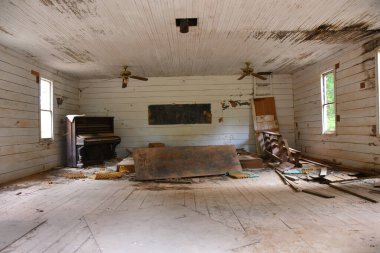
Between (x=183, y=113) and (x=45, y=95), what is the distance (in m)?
4.17

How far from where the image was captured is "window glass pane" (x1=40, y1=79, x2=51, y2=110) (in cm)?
733

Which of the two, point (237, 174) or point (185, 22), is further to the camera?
point (237, 174)

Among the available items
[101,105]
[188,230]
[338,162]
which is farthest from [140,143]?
[188,230]

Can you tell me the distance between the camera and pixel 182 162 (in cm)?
623

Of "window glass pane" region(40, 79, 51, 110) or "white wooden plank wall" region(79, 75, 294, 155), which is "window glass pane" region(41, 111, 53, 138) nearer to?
"window glass pane" region(40, 79, 51, 110)

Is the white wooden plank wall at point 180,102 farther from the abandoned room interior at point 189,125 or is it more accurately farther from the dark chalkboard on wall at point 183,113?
the dark chalkboard on wall at point 183,113

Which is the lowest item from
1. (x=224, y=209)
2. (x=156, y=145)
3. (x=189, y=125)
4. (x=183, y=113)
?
(x=224, y=209)

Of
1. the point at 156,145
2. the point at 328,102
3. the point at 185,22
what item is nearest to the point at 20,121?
the point at 156,145

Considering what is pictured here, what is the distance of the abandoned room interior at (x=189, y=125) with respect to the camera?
3.08 m

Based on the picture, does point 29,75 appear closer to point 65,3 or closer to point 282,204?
point 65,3

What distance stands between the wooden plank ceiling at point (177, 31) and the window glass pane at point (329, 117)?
1337 millimetres

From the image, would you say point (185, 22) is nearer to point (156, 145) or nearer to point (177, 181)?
point (177, 181)

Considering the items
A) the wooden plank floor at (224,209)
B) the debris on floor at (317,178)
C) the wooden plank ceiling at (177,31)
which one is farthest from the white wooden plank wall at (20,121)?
the debris on floor at (317,178)

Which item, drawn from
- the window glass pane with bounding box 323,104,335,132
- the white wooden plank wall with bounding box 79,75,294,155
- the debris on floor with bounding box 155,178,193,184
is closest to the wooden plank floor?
the debris on floor with bounding box 155,178,193,184
